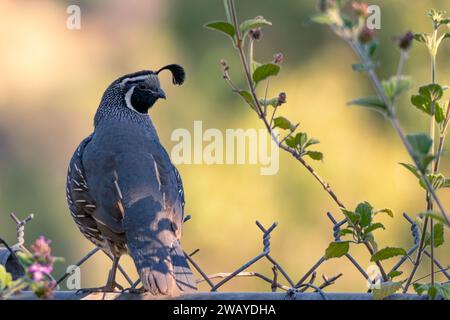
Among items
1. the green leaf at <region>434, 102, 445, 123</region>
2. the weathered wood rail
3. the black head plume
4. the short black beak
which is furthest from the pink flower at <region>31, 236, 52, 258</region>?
the short black beak

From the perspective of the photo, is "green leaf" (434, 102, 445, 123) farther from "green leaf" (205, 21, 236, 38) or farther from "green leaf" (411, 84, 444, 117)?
"green leaf" (205, 21, 236, 38)

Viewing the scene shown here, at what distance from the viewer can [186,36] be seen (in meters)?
7.77

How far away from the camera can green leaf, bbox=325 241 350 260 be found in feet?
7.81

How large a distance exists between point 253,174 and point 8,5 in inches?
148

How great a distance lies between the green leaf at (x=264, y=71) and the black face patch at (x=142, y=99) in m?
1.48

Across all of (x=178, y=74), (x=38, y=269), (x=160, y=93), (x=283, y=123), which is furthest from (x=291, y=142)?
(x=160, y=93)

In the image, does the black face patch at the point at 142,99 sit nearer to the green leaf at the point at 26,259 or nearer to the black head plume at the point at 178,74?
the black head plume at the point at 178,74

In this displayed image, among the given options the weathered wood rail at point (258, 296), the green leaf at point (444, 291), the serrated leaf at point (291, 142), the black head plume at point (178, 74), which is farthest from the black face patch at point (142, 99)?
the green leaf at point (444, 291)

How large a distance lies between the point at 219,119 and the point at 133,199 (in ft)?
13.2

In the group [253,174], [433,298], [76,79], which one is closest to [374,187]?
[253,174]

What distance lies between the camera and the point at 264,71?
2.29 m

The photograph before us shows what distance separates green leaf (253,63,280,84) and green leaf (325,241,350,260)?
43 cm

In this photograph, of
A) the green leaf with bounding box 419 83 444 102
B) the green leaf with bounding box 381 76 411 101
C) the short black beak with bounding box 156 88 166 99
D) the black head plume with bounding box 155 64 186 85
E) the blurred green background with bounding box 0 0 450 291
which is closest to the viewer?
the green leaf with bounding box 381 76 411 101

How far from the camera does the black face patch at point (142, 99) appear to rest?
3.75 metres
